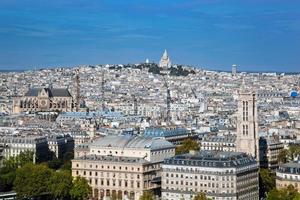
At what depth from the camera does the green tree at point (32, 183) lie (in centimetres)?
6162

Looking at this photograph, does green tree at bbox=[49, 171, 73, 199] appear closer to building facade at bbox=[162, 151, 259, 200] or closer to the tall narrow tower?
building facade at bbox=[162, 151, 259, 200]

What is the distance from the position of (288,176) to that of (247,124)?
954 centimetres

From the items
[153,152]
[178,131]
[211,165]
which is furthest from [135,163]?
[178,131]

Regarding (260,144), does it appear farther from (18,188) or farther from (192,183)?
(18,188)

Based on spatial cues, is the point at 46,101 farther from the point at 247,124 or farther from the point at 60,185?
the point at 60,185

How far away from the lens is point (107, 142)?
6862cm

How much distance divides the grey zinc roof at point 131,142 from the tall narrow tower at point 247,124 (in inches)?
253

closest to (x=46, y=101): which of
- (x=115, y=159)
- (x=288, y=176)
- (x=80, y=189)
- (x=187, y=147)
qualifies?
(x=187, y=147)

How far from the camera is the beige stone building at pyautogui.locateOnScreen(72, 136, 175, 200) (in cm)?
6322

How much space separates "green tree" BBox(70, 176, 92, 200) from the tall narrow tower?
48.5 ft

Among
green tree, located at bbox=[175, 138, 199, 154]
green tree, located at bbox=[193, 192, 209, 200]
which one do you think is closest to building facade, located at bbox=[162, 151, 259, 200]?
green tree, located at bbox=[193, 192, 209, 200]

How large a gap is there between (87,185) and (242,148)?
14.8 metres

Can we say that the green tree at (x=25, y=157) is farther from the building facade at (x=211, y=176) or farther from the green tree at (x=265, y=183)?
the green tree at (x=265, y=183)

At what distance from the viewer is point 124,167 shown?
63750mm
